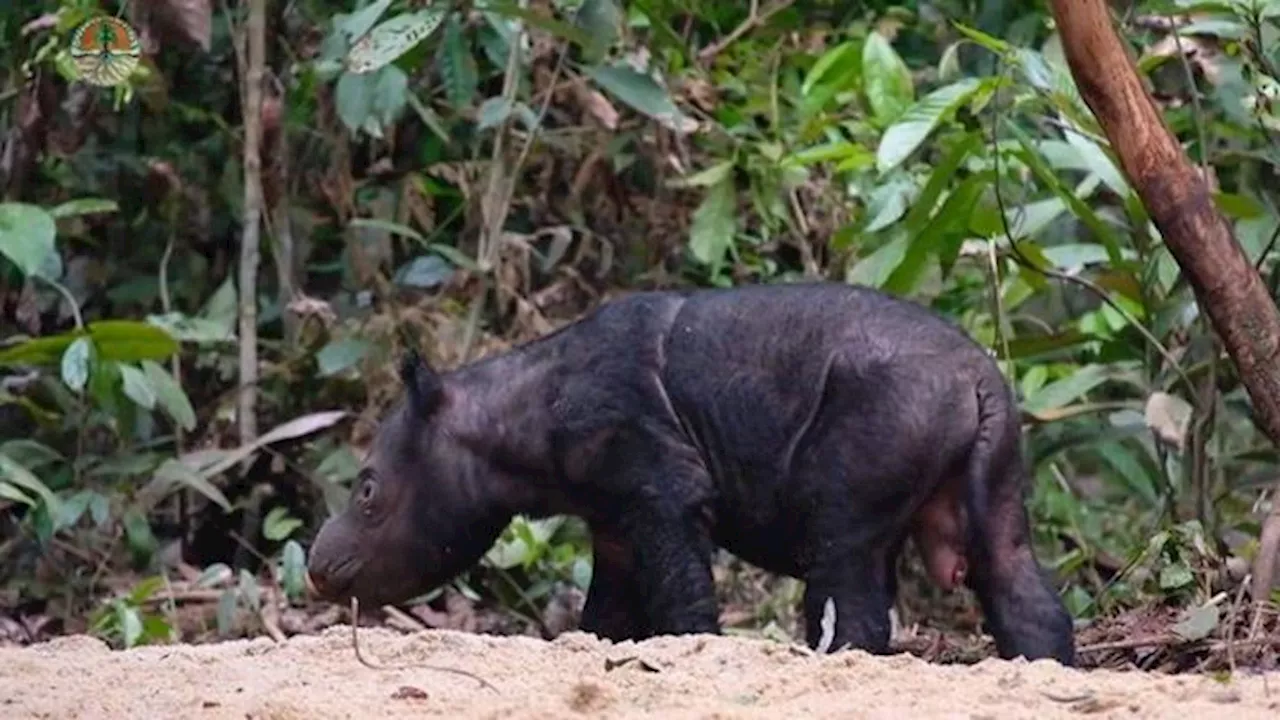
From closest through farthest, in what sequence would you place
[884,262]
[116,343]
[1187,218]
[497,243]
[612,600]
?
[1187,218]
[612,600]
[884,262]
[116,343]
[497,243]

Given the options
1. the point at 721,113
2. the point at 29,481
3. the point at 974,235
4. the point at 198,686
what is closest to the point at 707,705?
the point at 198,686

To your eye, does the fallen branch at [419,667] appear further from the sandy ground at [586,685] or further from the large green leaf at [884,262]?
the large green leaf at [884,262]

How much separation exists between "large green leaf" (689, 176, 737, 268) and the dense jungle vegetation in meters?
0.01

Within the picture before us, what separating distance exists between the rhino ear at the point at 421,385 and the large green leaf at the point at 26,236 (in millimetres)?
1603

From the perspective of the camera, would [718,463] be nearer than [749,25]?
Yes

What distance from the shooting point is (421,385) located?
271 inches

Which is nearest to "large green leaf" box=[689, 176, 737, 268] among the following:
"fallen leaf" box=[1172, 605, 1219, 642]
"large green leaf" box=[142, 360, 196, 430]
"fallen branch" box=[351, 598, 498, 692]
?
"large green leaf" box=[142, 360, 196, 430]

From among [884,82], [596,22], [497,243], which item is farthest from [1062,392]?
[497,243]

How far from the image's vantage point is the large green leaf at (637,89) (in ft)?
27.3

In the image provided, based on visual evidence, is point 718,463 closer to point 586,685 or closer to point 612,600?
point 612,600

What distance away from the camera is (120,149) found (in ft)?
32.2

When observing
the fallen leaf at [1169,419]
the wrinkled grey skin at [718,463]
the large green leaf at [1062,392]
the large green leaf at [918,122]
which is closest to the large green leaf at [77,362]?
the wrinkled grey skin at [718,463]

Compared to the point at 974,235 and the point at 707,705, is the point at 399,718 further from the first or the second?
the point at 974,235

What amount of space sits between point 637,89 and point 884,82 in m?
0.86
